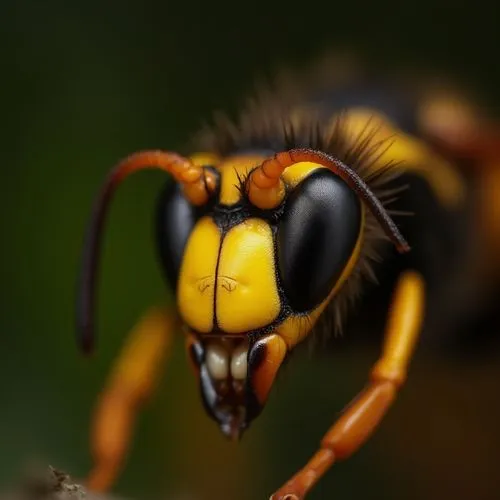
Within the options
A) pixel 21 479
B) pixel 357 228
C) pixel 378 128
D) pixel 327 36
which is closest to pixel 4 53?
pixel 327 36

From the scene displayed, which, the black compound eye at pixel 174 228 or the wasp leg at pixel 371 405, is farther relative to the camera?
the black compound eye at pixel 174 228

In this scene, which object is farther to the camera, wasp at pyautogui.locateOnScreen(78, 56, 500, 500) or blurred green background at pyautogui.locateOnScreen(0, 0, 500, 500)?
blurred green background at pyautogui.locateOnScreen(0, 0, 500, 500)

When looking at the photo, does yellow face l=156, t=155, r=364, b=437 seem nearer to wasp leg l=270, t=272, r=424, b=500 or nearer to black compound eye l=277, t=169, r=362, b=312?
black compound eye l=277, t=169, r=362, b=312

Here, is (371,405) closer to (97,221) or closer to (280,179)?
(280,179)

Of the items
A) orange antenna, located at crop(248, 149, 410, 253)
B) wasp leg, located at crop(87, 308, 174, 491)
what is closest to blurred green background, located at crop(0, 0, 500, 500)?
wasp leg, located at crop(87, 308, 174, 491)

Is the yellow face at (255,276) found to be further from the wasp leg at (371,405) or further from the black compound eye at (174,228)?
the wasp leg at (371,405)

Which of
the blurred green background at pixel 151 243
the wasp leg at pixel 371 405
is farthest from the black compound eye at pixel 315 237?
the blurred green background at pixel 151 243
